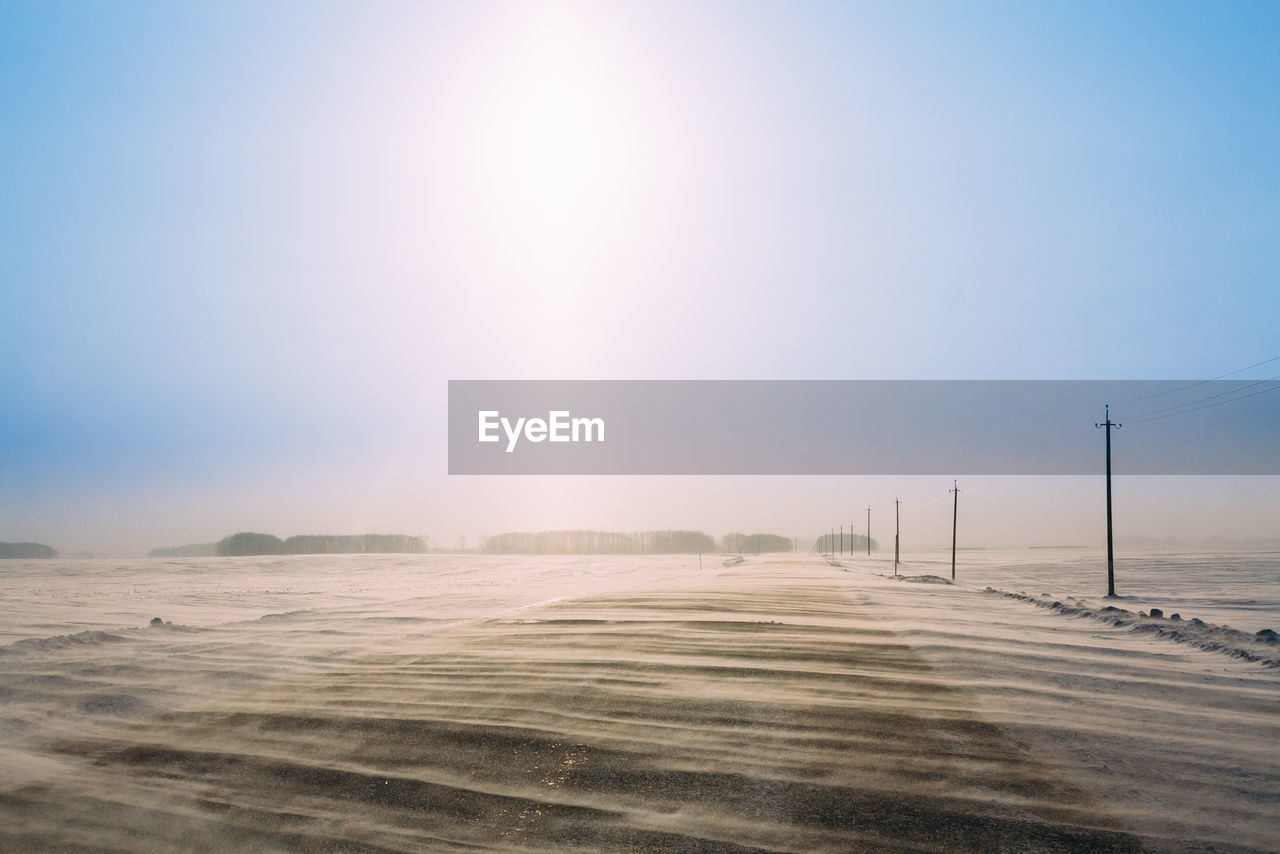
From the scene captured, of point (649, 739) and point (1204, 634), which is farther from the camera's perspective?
point (1204, 634)

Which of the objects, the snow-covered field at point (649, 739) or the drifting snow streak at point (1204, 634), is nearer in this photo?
the snow-covered field at point (649, 739)

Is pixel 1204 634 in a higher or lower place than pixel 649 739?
lower

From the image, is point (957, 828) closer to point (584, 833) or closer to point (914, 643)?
point (584, 833)

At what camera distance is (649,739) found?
7.06 meters

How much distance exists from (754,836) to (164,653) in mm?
11534

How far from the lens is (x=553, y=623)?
48.6 ft

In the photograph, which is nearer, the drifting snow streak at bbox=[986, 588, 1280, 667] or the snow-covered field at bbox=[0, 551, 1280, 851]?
the snow-covered field at bbox=[0, 551, 1280, 851]

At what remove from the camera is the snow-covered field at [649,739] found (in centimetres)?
532

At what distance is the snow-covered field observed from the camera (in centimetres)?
532

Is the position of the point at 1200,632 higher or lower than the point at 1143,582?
higher

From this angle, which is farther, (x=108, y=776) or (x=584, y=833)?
(x=108, y=776)

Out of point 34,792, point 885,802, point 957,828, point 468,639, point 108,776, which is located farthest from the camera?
point 468,639

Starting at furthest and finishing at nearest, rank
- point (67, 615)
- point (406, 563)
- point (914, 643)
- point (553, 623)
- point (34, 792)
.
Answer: point (406, 563) → point (67, 615) → point (553, 623) → point (914, 643) → point (34, 792)

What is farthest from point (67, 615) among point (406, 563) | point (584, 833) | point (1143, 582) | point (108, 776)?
point (406, 563)
